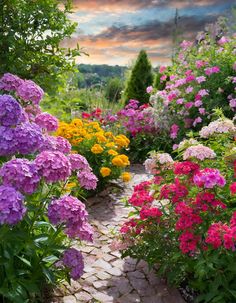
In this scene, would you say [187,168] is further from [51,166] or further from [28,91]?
[28,91]

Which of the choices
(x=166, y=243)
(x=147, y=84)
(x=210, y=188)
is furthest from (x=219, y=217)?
(x=147, y=84)

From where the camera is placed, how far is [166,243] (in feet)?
9.97

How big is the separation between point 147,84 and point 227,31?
2.61 meters

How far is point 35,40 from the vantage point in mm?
4137

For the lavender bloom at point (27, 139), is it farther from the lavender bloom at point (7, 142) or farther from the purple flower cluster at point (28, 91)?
the purple flower cluster at point (28, 91)

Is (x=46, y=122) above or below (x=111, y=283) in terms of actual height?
above

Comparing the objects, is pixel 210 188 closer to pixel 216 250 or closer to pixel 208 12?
pixel 216 250

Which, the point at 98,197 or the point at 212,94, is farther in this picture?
the point at 212,94

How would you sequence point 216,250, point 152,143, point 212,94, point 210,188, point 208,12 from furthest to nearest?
point 208,12 < point 152,143 < point 212,94 < point 210,188 < point 216,250

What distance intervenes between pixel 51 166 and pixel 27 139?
207 millimetres

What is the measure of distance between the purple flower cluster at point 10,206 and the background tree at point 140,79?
815cm

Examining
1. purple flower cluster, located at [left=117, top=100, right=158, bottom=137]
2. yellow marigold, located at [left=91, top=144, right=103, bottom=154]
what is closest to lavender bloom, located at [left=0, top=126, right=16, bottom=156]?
yellow marigold, located at [left=91, top=144, right=103, bottom=154]

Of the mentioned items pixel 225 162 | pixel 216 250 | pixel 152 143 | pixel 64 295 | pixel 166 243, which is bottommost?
pixel 152 143

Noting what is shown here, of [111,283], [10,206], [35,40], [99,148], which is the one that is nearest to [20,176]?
[10,206]
